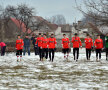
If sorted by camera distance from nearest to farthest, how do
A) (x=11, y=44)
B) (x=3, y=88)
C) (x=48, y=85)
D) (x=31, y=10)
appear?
1. (x=3, y=88)
2. (x=48, y=85)
3. (x=11, y=44)
4. (x=31, y=10)

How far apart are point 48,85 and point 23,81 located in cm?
112

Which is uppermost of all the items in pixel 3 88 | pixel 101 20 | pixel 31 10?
pixel 31 10

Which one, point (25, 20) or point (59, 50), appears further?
point (25, 20)

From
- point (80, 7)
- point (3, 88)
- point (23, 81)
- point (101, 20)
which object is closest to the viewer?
point (3, 88)

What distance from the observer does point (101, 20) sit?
1855 centimetres

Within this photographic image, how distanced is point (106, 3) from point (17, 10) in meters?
41.3

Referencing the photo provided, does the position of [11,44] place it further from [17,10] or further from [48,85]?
[48,85]

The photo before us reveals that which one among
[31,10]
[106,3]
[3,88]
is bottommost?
[3,88]

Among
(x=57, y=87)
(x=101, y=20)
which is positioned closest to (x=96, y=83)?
(x=57, y=87)

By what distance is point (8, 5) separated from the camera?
59.7 meters

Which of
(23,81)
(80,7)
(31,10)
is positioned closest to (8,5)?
(31,10)

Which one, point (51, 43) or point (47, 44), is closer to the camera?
point (51, 43)

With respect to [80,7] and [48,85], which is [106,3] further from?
[48,85]

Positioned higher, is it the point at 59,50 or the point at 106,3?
the point at 106,3
